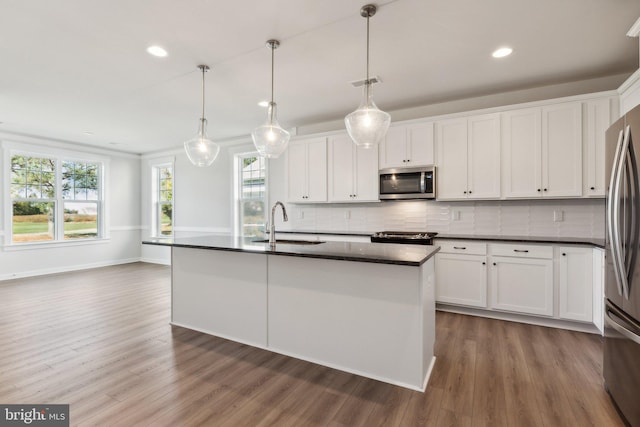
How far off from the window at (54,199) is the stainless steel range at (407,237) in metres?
6.39

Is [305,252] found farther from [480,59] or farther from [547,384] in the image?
[480,59]

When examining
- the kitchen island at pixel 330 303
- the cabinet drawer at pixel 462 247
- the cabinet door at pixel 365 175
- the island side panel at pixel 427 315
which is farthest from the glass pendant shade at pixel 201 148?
the cabinet drawer at pixel 462 247

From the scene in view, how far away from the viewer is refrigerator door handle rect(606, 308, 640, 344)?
5.31ft

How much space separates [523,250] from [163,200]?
7288mm

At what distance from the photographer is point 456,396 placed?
2.05 m

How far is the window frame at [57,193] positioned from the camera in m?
5.65

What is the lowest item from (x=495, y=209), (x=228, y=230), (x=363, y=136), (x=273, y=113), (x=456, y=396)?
(x=456, y=396)

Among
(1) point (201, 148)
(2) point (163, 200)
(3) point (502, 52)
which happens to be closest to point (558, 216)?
(3) point (502, 52)

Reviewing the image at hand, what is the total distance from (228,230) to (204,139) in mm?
3355

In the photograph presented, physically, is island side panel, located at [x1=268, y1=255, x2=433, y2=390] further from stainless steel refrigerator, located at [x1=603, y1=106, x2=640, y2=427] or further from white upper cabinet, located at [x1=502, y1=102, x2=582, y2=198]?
white upper cabinet, located at [x1=502, y1=102, x2=582, y2=198]

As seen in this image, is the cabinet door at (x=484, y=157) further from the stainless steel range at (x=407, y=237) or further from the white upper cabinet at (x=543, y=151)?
the stainless steel range at (x=407, y=237)

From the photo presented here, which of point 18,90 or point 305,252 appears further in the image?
point 18,90

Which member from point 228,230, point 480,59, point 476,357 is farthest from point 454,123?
point 228,230

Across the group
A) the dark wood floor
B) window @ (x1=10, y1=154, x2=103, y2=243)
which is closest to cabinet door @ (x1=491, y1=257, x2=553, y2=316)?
the dark wood floor
